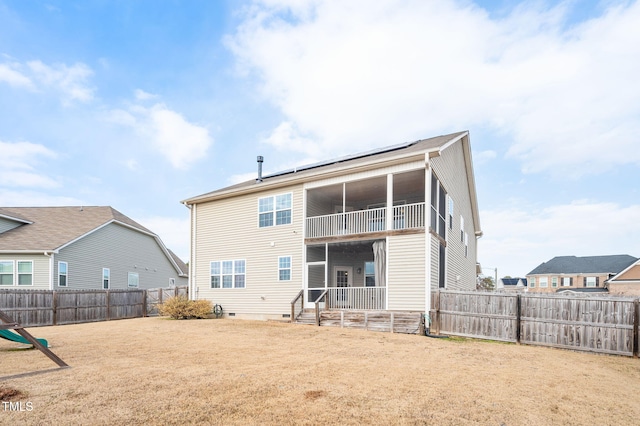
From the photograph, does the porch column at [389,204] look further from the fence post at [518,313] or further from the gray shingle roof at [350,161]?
the fence post at [518,313]

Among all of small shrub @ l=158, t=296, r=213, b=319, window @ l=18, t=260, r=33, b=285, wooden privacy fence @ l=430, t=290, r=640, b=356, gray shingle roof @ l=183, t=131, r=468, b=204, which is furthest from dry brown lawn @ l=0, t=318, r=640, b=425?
window @ l=18, t=260, r=33, b=285

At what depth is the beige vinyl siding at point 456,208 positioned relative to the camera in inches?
621

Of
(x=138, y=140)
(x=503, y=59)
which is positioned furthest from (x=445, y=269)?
(x=138, y=140)

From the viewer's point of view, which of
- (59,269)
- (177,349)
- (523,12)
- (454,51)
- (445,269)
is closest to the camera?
(177,349)

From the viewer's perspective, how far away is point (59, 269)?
20875 mm

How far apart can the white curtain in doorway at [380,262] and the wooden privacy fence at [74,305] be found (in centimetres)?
1344

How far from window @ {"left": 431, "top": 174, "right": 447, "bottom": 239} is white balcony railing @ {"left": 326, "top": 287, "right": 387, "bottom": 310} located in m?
3.22

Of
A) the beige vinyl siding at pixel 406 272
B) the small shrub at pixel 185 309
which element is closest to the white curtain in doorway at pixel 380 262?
the beige vinyl siding at pixel 406 272

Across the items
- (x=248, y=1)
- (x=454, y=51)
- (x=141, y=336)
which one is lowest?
(x=141, y=336)

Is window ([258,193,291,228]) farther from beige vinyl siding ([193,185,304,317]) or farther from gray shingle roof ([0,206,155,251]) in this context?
gray shingle roof ([0,206,155,251])

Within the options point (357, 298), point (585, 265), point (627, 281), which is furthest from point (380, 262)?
point (585, 265)

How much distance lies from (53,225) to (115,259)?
13.5ft

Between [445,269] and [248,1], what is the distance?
13.2 metres

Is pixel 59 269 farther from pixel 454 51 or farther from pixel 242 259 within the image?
pixel 454 51
